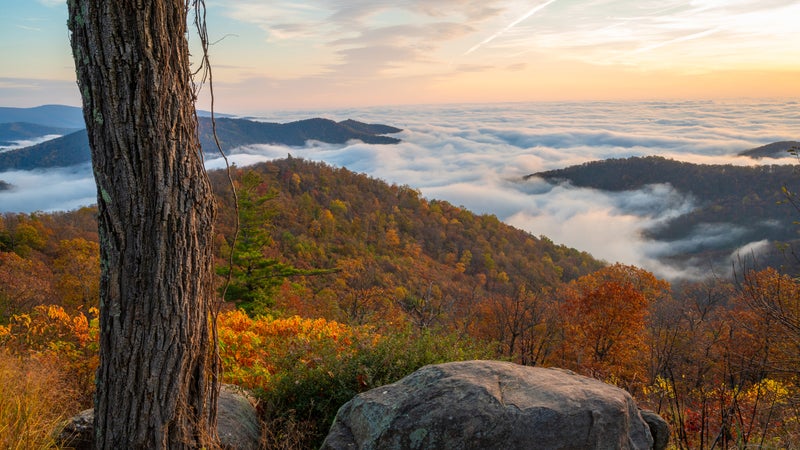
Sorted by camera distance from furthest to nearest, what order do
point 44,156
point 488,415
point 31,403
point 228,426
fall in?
1. point 44,156
2. point 228,426
3. point 31,403
4. point 488,415

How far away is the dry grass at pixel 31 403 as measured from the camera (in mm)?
3561

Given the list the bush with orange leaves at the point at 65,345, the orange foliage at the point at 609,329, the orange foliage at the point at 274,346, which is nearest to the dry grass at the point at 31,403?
the bush with orange leaves at the point at 65,345

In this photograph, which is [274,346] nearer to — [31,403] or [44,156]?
[31,403]

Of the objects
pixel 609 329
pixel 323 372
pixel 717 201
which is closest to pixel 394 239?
pixel 609 329

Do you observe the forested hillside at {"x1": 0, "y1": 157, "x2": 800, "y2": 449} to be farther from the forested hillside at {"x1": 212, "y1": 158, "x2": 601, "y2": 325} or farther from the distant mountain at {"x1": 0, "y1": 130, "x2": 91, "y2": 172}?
the distant mountain at {"x1": 0, "y1": 130, "x2": 91, "y2": 172}

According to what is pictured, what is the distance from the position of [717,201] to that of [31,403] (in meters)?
145

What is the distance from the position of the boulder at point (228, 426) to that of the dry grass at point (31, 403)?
5.2 inches

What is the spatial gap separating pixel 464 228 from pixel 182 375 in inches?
3325

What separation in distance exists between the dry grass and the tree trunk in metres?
0.75

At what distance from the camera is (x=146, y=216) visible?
9.87 feet

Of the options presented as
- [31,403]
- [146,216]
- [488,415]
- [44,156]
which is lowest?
[488,415]

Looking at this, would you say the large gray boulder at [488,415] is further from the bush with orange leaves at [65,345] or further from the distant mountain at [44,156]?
the distant mountain at [44,156]

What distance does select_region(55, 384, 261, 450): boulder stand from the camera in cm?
399

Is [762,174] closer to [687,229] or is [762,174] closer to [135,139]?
[687,229]
